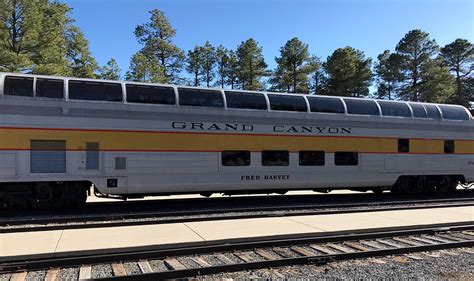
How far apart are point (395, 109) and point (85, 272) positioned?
13.9 m

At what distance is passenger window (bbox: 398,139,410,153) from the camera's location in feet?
54.6

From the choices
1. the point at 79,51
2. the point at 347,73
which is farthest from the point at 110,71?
the point at 347,73

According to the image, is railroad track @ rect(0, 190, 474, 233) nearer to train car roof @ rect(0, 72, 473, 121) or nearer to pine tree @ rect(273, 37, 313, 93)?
train car roof @ rect(0, 72, 473, 121)

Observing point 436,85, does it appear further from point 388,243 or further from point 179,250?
point 179,250

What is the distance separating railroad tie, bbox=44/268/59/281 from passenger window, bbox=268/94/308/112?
9.63m

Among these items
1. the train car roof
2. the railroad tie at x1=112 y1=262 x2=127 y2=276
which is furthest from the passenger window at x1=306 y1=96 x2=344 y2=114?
the railroad tie at x1=112 y1=262 x2=127 y2=276

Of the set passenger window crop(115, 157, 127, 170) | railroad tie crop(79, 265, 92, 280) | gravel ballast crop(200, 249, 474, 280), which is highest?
passenger window crop(115, 157, 127, 170)

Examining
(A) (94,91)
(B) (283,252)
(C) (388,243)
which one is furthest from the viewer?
(A) (94,91)

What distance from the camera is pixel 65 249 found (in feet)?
24.0

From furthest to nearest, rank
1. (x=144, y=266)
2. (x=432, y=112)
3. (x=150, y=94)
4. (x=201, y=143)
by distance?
(x=432, y=112), (x=201, y=143), (x=150, y=94), (x=144, y=266)

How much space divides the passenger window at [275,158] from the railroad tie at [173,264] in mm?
7706

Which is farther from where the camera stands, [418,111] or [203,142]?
[418,111]

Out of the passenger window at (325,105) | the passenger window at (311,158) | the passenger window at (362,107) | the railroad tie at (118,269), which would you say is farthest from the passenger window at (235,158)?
the railroad tie at (118,269)

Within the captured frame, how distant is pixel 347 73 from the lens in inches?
1844
